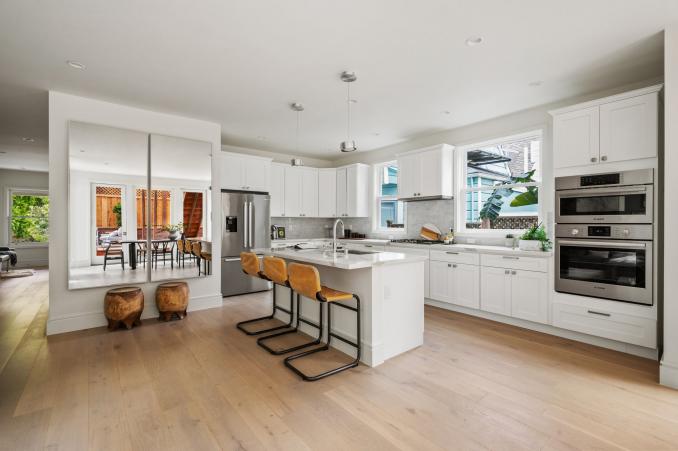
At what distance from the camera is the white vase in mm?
3793

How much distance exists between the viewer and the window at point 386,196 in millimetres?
6480

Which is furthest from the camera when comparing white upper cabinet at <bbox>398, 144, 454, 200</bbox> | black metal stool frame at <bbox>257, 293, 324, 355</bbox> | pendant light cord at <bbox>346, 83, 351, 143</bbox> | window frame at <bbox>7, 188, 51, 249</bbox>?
window frame at <bbox>7, 188, 51, 249</bbox>

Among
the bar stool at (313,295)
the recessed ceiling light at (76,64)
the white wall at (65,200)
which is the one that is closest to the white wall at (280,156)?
the white wall at (65,200)

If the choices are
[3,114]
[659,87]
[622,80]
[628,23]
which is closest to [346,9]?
[628,23]

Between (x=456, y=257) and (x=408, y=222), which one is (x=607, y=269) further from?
(x=408, y=222)

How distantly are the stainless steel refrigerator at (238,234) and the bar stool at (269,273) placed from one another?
4.26 feet

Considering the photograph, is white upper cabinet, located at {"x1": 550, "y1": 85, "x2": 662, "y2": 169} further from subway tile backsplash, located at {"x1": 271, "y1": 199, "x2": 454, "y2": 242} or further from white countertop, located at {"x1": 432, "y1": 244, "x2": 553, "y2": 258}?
subway tile backsplash, located at {"x1": 271, "y1": 199, "x2": 454, "y2": 242}

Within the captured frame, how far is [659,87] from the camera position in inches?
114

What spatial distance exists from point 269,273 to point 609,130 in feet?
11.8

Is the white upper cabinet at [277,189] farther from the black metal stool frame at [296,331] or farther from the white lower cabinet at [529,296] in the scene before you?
the white lower cabinet at [529,296]

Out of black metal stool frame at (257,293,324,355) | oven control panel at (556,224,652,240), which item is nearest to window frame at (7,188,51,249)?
black metal stool frame at (257,293,324,355)

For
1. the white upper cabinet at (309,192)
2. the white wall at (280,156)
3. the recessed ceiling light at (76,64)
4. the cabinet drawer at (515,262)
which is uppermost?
the recessed ceiling light at (76,64)

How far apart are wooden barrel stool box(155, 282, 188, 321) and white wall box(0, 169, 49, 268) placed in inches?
311

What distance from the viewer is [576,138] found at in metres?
3.41
